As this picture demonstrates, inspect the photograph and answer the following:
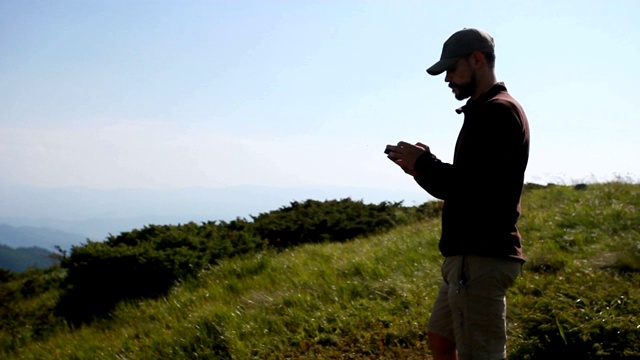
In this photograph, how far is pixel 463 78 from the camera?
120 inches

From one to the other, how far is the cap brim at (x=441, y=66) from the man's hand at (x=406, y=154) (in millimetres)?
362

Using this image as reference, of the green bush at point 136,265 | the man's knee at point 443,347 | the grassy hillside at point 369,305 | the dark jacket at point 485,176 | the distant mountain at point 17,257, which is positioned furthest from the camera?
the distant mountain at point 17,257

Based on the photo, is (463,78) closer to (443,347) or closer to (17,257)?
(443,347)

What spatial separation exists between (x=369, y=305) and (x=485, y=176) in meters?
3.32

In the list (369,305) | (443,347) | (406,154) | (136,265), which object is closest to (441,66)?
(406,154)

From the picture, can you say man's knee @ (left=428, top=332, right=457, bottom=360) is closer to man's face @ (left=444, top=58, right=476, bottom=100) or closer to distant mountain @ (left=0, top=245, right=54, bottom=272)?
man's face @ (left=444, top=58, right=476, bottom=100)

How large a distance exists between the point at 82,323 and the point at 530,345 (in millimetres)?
5775

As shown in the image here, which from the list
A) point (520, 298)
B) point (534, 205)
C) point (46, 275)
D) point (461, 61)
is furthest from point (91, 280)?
point (461, 61)

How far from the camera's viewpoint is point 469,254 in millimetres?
2990

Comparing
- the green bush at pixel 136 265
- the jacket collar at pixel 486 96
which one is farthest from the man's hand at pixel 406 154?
the green bush at pixel 136 265

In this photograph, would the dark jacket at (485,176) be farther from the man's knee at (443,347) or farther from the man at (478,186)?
the man's knee at (443,347)

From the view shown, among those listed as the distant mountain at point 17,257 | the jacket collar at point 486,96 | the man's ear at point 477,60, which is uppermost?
the man's ear at point 477,60

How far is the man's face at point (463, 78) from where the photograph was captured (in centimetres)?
304

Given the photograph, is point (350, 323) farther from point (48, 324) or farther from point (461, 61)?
point (48, 324)
